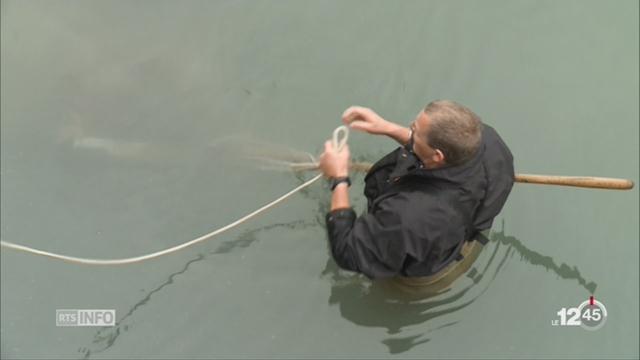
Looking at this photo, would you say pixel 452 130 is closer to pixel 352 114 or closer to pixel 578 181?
pixel 352 114

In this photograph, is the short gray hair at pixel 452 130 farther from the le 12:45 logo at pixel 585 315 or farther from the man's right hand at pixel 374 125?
the le 12:45 logo at pixel 585 315

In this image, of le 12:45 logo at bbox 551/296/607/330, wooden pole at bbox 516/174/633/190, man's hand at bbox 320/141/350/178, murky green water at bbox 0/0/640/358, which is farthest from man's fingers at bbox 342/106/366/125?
le 12:45 logo at bbox 551/296/607/330

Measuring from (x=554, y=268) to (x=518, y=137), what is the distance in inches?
17.6

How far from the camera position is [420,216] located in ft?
4.71

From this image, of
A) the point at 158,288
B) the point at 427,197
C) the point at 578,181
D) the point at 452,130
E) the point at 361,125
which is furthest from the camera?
the point at 158,288

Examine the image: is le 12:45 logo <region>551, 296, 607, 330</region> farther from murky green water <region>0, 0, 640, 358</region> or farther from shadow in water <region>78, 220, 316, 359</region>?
shadow in water <region>78, 220, 316, 359</region>

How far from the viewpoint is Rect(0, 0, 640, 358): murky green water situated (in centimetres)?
192

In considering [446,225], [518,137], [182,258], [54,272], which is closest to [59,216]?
[54,272]

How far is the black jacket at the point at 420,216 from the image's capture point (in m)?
1.45

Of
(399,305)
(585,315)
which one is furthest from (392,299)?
(585,315)

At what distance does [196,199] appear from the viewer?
78.5 inches

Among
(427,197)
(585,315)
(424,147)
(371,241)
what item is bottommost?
(585,315)

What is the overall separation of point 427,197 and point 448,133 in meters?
0.18

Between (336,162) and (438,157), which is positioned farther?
(336,162)
